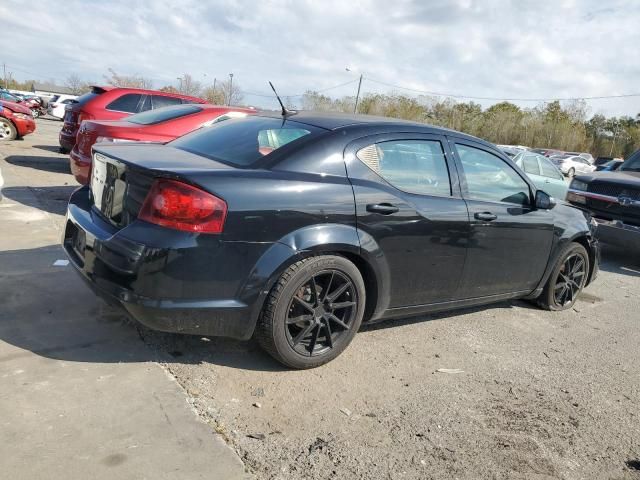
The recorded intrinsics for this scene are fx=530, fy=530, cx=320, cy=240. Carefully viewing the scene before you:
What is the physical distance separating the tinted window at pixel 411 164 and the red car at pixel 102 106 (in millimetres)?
7455

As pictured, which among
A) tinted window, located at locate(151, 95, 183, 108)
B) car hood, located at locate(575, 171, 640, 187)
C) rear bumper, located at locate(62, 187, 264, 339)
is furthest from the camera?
tinted window, located at locate(151, 95, 183, 108)

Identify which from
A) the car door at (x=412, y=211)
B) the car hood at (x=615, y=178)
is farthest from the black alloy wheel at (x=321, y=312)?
the car hood at (x=615, y=178)

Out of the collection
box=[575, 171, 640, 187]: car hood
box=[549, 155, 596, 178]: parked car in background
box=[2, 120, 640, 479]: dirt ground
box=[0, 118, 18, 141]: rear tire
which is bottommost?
box=[2, 120, 640, 479]: dirt ground

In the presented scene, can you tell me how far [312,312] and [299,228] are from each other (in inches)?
21.8

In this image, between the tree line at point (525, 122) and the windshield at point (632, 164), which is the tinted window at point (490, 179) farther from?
the tree line at point (525, 122)

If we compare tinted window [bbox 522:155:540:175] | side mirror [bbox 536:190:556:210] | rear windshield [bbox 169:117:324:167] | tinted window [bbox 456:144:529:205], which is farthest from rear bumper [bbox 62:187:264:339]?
tinted window [bbox 522:155:540:175]

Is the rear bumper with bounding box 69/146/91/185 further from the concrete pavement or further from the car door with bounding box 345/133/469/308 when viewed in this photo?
the car door with bounding box 345/133/469/308

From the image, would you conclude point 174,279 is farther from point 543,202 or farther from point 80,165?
point 80,165

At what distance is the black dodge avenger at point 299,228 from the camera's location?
2852 mm

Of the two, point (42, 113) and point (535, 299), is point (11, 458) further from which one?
point (42, 113)

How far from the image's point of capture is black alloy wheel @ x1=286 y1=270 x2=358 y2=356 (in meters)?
3.26

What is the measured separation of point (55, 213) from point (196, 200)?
459cm

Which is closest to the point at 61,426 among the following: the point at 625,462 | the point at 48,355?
the point at 48,355

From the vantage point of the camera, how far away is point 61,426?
2.53 m
